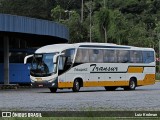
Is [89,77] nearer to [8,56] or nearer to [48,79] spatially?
[48,79]

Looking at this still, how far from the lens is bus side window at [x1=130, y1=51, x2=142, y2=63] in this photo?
34.8 m

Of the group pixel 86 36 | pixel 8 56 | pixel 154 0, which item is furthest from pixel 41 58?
pixel 154 0

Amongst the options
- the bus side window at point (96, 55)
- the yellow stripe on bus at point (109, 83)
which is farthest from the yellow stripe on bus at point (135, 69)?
the bus side window at point (96, 55)

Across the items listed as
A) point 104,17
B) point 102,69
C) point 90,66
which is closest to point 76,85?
point 90,66

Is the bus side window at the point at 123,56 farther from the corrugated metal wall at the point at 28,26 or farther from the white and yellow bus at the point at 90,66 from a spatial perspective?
the corrugated metal wall at the point at 28,26

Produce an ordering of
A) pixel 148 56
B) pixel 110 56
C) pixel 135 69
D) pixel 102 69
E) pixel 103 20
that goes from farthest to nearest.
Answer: pixel 103 20
pixel 148 56
pixel 135 69
pixel 110 56
pixel 102 69

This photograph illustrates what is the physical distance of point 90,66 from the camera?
32281 mm

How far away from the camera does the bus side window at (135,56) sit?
114 ft

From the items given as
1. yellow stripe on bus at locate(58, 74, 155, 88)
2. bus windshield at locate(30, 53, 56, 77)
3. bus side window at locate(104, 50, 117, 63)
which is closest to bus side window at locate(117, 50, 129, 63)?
bus side window at locate(104, 50, 117, 63)

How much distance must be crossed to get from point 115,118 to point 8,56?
2906 cm

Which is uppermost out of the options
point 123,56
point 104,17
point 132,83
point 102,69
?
point 104,17

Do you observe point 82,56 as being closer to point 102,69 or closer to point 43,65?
point 102,69

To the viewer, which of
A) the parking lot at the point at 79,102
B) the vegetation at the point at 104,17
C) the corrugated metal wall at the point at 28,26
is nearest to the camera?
the parking lot at the point at 79,102

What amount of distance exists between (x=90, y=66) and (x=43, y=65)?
120 inches
